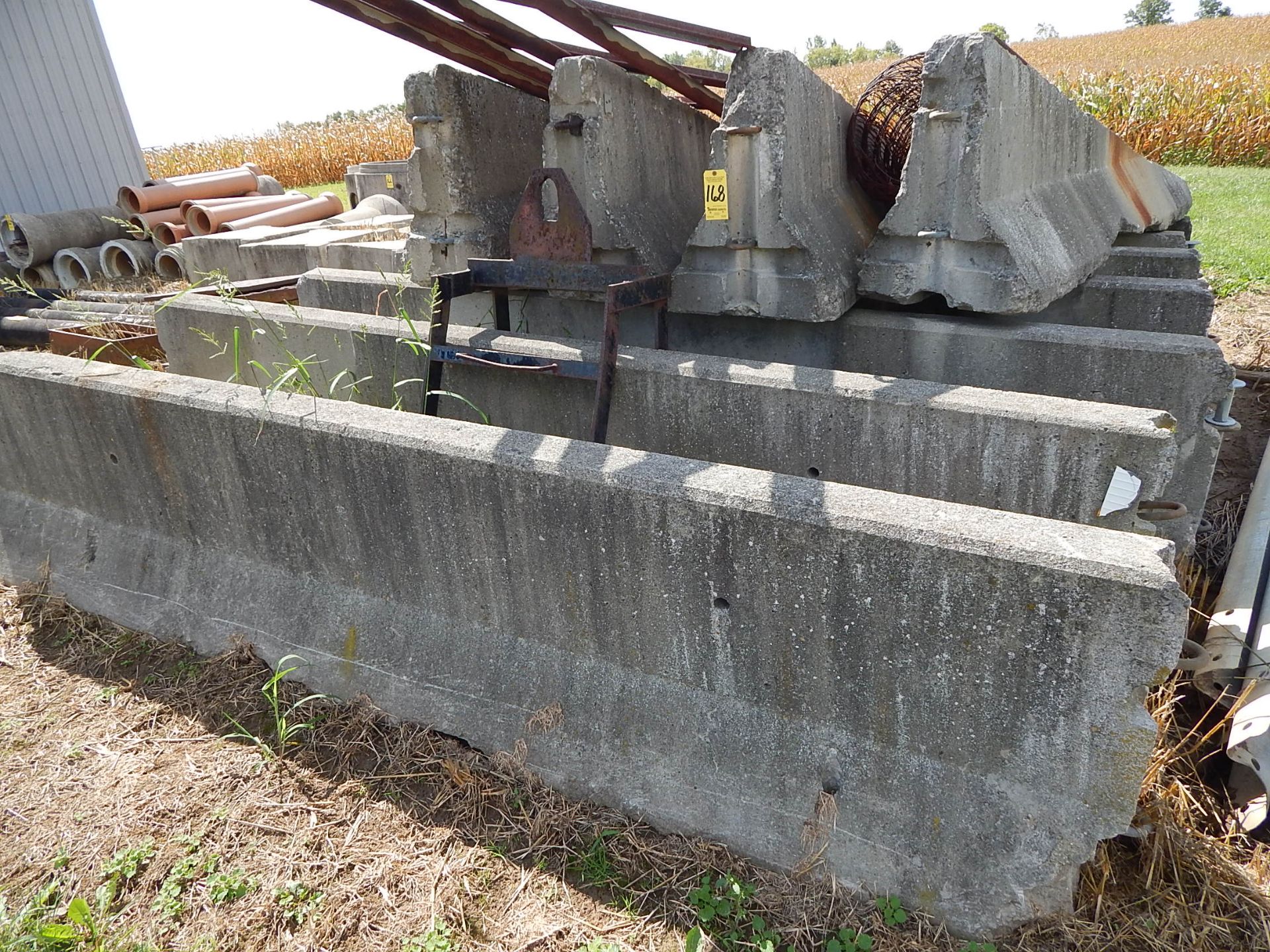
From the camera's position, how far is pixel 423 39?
3.39 meters

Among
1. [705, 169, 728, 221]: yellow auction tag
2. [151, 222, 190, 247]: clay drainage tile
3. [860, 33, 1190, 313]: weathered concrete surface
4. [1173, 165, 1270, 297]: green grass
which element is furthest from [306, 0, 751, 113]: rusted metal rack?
[151, 222, 190, 247]: clay drainage tile

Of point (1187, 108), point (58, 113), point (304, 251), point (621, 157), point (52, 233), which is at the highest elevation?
point (58, 113)

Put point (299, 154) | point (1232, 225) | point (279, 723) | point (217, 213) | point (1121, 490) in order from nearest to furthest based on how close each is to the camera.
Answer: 1. point (1121, 490)
2. point (279, 723)
3. point (1232, 225)
4. point (217, 213)
5. point (299, 154)

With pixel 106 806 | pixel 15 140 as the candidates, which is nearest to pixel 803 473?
pixel 106 806

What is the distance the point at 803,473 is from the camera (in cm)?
301

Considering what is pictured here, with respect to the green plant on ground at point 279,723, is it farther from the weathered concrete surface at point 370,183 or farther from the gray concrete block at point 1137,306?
the weathered concrete surface at point 370,183

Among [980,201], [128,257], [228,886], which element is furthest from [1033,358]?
[128,257]

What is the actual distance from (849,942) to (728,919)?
30 cm

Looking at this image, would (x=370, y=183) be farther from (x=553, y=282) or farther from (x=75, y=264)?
(x=553, y=282)

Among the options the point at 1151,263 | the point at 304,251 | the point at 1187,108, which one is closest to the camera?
the point at 1151,263

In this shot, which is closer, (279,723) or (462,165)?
(279,723)

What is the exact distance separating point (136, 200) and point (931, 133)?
35.2ft

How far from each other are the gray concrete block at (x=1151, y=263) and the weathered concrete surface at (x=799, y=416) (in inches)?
106

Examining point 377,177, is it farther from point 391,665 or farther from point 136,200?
point 391,665
